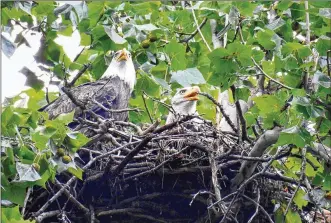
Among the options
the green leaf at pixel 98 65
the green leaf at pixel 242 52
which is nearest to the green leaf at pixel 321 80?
the green leaf at pixel 242 52

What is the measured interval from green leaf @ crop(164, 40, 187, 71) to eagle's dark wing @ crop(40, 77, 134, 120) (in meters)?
0.66

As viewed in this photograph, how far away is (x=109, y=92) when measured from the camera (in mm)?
7430

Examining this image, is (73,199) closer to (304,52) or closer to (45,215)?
(45,215)

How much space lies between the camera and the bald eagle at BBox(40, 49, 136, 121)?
668 cm

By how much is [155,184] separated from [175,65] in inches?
36.2

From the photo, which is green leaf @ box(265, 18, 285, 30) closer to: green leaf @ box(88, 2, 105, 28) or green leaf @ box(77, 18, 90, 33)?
green leaf @ box(88, 2, 105, 28)

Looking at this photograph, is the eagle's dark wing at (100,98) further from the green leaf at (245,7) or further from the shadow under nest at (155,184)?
the green leaf at (245,7)

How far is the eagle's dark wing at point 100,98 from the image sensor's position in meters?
6.64

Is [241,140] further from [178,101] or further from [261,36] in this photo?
[178,101]

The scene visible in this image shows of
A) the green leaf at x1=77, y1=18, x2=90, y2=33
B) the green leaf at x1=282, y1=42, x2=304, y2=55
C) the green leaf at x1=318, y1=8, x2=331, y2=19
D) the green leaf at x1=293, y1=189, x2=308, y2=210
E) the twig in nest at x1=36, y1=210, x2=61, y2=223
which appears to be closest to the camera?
the green leaf at x1=318, y1=8, x2=331, y2=19

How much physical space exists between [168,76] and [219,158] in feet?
3.49

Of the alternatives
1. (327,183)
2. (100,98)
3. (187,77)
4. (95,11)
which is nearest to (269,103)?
(327,183)

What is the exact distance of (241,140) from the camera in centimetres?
554

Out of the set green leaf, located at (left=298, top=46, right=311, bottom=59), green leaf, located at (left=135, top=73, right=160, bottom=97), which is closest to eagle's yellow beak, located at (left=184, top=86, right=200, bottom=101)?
green leaf, located at (left=135, top=73, right=160, bottom=97)
